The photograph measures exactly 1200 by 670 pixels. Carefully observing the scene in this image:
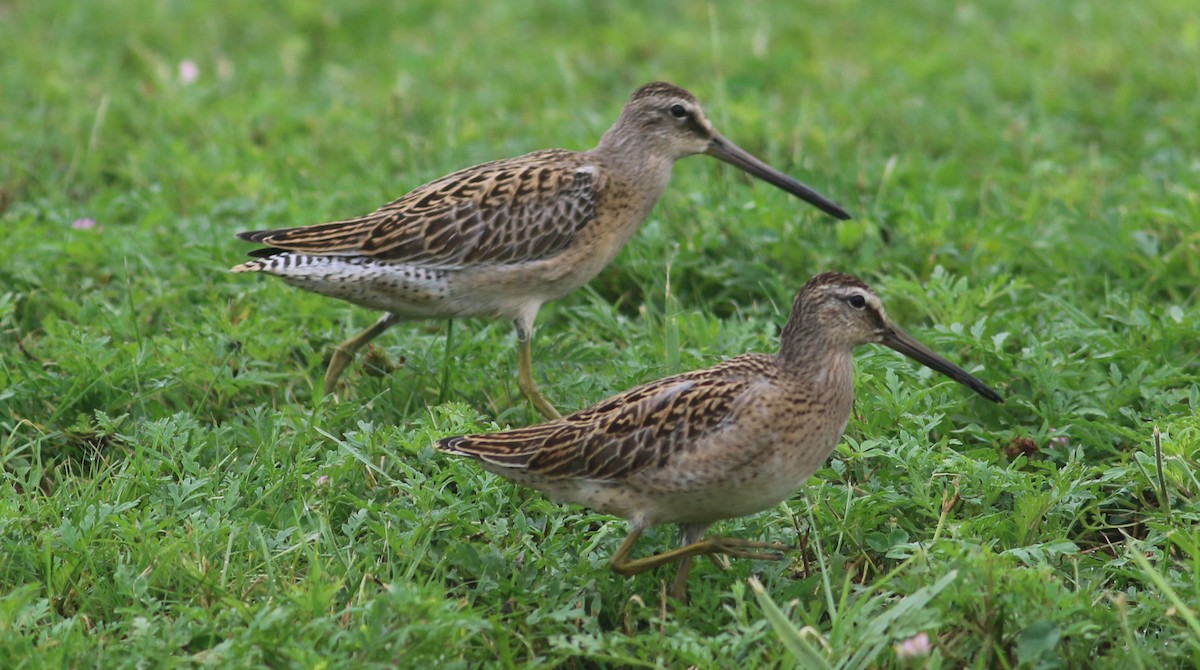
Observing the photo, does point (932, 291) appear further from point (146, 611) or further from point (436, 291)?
point (146, 611)

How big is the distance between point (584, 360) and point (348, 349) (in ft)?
3.00

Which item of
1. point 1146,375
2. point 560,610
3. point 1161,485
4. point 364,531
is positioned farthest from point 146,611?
point 1146,375

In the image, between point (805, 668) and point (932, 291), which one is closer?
point (805, 668)

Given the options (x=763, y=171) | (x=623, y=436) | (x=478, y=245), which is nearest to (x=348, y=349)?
(x=478, y=245)

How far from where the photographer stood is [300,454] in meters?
4.83

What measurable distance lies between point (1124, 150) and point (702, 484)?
4.97m

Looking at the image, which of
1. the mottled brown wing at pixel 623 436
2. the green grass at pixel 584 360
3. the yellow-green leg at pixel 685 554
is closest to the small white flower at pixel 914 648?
the green grass at pixel 584 360

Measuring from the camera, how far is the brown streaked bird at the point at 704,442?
4.21m

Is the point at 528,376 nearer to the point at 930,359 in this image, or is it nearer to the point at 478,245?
the point at 478,245

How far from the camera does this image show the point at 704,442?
4.23 meters

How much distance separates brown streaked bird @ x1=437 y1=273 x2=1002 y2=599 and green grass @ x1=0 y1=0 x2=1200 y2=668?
0.18 metres

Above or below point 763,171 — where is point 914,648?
below

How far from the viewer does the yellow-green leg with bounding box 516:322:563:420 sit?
5379 mm

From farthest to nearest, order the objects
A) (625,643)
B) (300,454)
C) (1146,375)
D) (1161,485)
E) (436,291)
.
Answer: (436,291)
(1146,375)
(300,454)
(1161,485)
(625,643)
